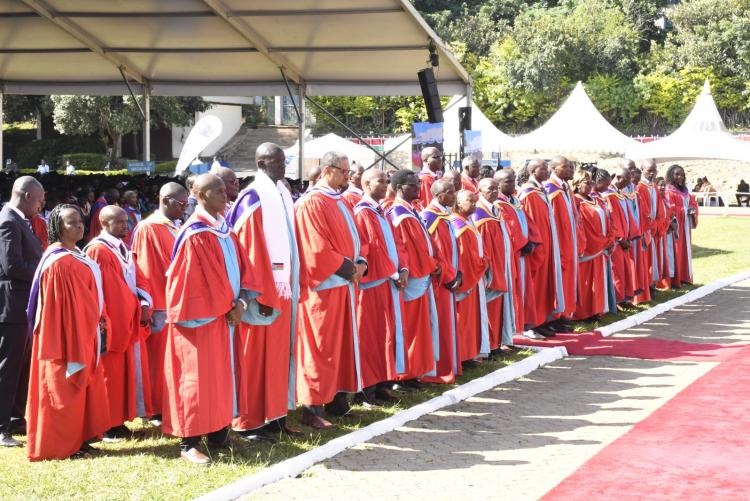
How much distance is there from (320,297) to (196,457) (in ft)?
5.81

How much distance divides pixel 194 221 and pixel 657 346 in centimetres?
724

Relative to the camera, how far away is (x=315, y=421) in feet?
27.4

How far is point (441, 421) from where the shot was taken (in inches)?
346

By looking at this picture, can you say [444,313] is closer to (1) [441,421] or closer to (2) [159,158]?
(1) [441,421]

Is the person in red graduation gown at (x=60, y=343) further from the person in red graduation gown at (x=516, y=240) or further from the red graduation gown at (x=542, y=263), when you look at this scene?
the red graduation gown at (x=542, y=263)

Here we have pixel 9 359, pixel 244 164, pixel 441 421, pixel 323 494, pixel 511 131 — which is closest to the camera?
pixel 323 494

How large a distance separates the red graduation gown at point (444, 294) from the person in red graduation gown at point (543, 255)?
2.70 meters

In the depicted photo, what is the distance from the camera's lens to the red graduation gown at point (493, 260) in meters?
11.2

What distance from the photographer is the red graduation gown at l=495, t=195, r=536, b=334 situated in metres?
12.0

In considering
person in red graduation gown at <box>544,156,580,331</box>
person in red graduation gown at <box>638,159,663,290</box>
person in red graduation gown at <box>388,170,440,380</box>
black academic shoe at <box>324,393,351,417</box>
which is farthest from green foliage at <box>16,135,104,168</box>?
black academic shoe at <box>324,393,351,417</box>

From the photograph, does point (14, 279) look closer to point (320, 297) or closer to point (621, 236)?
point (320, 297)

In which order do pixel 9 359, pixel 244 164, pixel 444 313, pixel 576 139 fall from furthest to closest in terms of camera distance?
pixel 244 164, pixel 576 139, pixel 444 313, pixel 9 359

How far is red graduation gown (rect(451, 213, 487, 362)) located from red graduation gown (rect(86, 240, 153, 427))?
362 centimetres

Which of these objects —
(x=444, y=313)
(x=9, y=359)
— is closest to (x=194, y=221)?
(x=9, y=359)
